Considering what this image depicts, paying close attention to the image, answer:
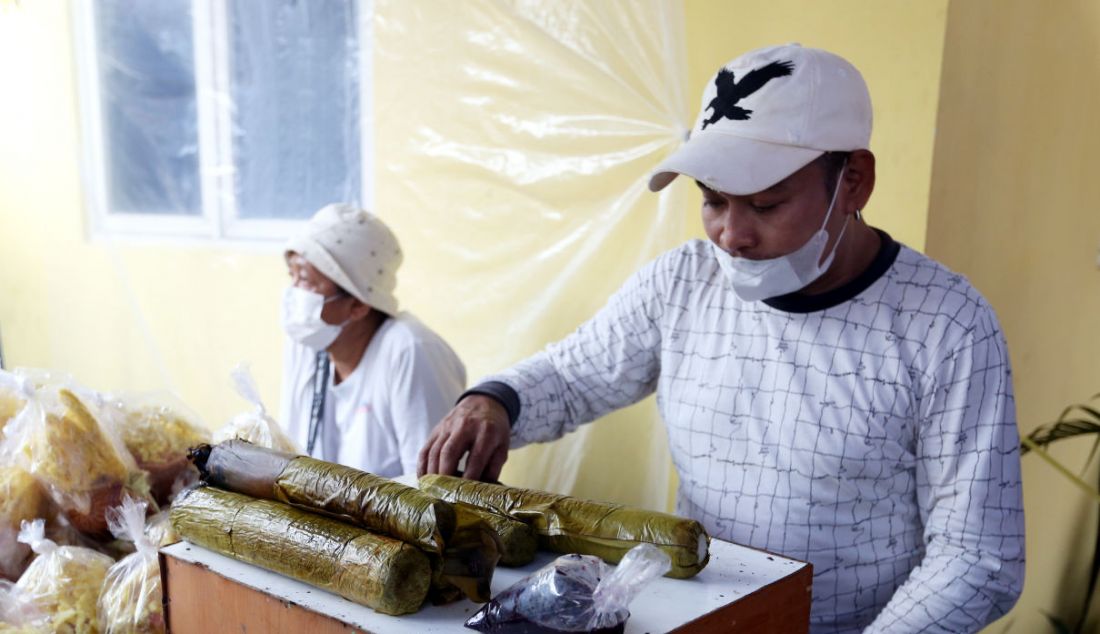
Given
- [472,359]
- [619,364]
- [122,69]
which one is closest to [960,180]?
[619,364]

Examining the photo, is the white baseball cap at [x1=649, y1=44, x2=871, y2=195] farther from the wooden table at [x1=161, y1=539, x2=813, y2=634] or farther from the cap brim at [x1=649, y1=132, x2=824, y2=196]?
the wooden table at [x1=161, y1=539, x2=813, y2=634]

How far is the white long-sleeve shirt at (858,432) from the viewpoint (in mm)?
1301

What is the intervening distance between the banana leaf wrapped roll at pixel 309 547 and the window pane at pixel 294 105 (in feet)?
8.05

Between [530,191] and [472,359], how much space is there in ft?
1.96

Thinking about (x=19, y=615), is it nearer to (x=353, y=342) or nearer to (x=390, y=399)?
(x=390, y=399)

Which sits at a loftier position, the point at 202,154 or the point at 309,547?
the point at 202,154

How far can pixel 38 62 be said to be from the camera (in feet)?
12.5

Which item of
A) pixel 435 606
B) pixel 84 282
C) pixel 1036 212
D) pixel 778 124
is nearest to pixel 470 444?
pixel 435 606

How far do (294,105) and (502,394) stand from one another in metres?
2.35

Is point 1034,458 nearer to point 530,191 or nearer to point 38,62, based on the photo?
point 530,191

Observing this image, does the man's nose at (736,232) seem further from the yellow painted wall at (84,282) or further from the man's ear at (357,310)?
the yellow painted wall at (84,282)

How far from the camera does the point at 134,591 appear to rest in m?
1.25

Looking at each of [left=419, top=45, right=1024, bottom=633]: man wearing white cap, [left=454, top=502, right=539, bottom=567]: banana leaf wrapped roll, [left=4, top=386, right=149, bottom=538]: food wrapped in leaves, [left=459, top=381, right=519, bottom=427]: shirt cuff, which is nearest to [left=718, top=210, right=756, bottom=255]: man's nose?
[left=419, top=45, right=1024, bottom=633]: man wearing white cap

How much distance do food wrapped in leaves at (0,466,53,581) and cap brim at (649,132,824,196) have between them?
1174mm
